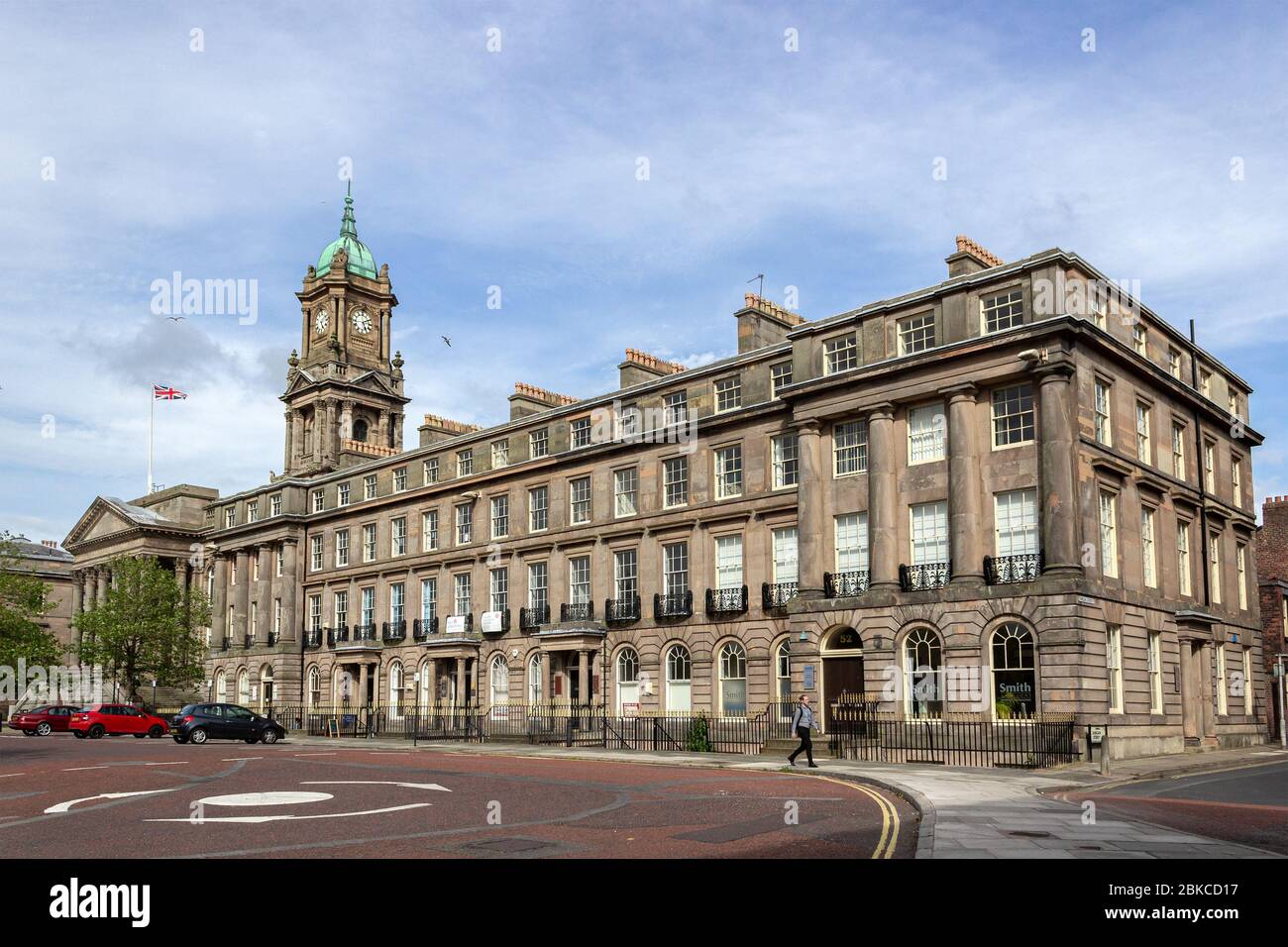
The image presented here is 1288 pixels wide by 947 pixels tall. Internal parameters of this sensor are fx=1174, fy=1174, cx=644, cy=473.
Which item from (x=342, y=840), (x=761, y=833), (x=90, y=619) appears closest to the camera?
(x=342, y=840)

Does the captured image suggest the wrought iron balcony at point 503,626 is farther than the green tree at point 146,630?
No

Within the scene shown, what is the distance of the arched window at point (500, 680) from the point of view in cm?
5166

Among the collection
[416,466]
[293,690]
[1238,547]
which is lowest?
[293,690]

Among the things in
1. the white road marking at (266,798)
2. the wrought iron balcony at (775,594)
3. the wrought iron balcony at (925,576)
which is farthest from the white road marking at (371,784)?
the wrought iron balcony at (775,594)

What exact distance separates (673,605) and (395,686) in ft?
65.1

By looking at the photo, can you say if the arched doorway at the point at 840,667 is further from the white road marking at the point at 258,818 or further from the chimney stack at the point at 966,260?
the white road marking at the point at 258,818

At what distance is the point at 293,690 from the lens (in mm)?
64750

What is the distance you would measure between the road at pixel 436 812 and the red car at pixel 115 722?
24.6 metres

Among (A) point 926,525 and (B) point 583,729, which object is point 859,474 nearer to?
(A) point 926,525

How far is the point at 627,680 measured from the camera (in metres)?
46.4

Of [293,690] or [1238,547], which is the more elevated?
[1238,547]
